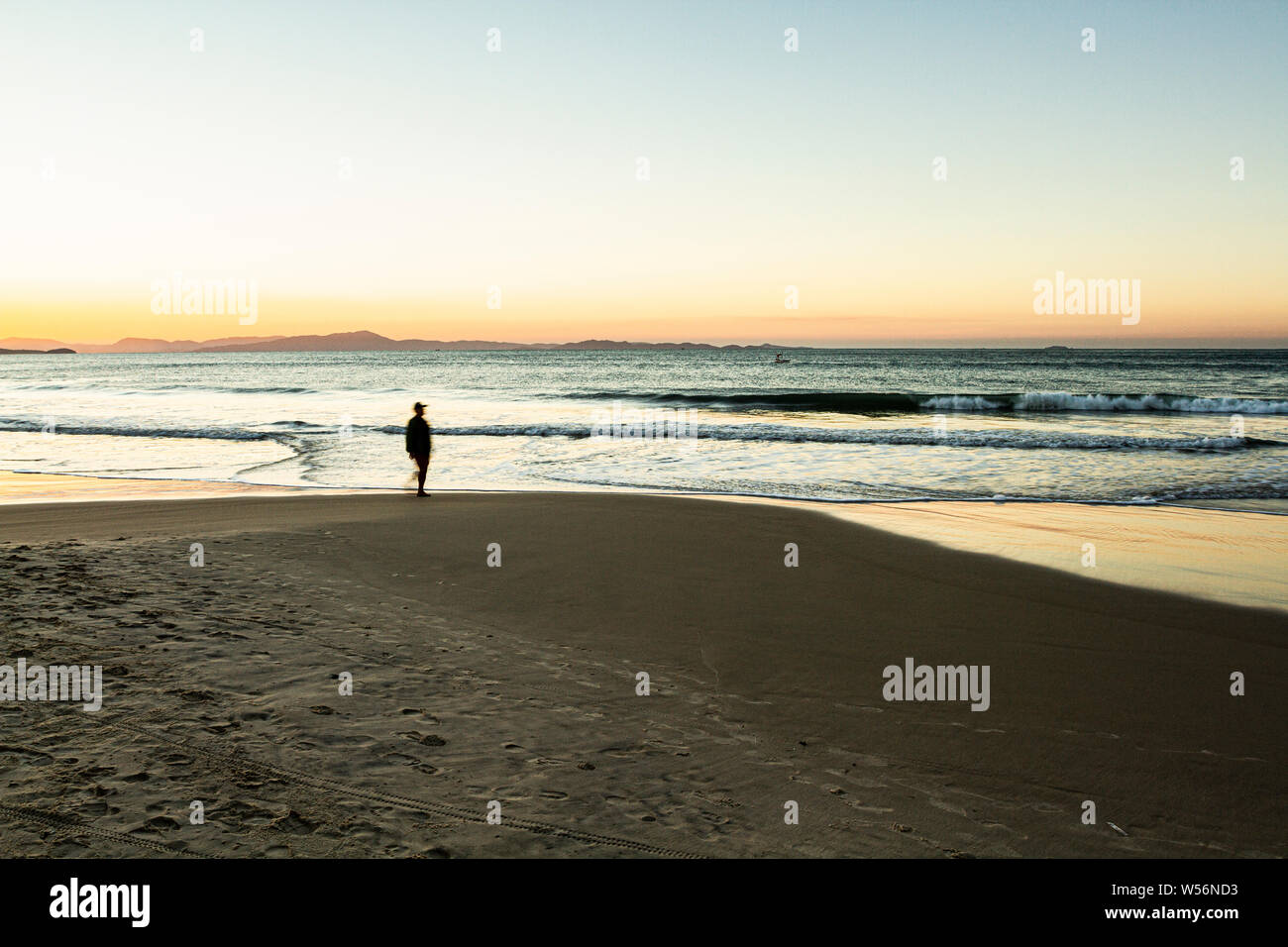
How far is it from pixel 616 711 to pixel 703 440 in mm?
22555

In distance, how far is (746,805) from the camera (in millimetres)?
3908

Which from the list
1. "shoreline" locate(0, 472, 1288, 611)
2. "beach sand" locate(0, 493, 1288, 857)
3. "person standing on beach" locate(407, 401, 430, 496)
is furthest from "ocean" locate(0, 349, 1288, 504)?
"beach sand" locate(0, 493, 1288, 857)

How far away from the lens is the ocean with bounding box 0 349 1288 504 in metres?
17.2

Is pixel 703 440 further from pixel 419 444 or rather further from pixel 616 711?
pixel 616 711

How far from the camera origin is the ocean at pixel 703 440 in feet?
56.4

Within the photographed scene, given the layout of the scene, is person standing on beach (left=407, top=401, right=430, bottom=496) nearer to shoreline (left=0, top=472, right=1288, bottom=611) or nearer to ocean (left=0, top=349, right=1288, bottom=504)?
shoreline (left=0, top=472, right=1288, bottom=611)

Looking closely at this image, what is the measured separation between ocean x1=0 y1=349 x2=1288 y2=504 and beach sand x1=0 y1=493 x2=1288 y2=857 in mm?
7633

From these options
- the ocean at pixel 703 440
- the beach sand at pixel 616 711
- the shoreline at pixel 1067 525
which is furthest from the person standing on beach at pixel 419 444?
the beach sand at pixel 616 711

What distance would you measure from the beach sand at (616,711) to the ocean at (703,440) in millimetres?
7633

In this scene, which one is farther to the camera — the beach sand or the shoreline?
the shoreline

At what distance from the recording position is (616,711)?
5027 mm
